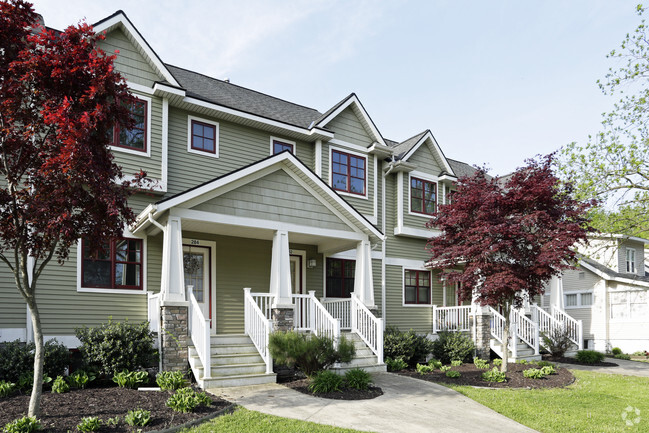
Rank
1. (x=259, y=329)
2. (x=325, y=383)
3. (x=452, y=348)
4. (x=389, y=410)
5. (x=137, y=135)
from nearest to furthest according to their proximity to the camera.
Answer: (x=389, y=410), (x=325, y=383), (x=259, y=329), (x=137, y=135), (x=452, y=348)

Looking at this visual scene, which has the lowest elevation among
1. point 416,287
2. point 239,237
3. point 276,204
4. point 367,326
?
point 367,326

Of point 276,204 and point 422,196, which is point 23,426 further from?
point 422,196

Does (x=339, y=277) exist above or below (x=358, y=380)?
above

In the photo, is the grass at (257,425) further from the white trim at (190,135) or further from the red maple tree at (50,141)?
the white trim at (190,135)

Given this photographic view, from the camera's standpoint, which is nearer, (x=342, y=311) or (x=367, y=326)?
(x=367, y=326)

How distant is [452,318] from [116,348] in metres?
11.1

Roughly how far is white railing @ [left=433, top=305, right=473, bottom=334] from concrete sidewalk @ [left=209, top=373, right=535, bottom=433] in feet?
20.6

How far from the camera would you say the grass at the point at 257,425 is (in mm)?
7070

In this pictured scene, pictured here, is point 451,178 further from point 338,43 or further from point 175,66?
point 175,66

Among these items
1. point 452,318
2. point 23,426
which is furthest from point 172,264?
point 452,318

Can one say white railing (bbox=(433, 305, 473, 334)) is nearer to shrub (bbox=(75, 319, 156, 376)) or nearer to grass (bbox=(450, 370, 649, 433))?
grass (bbox=(450, 370, 649, 433))

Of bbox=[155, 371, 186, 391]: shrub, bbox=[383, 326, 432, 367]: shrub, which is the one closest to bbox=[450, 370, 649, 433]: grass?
bbox=[383, 326, 432, 367]: shrub

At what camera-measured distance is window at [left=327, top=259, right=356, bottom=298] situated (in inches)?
613

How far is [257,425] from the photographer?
23.9 feet
